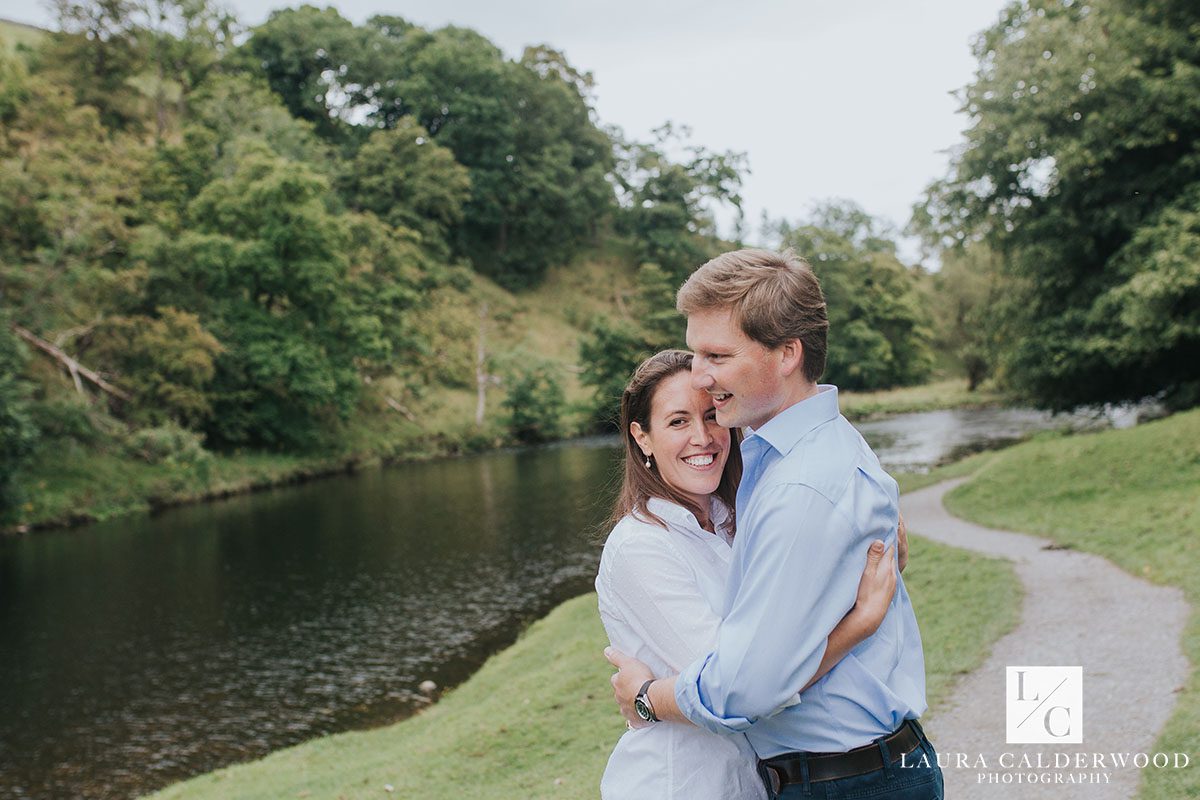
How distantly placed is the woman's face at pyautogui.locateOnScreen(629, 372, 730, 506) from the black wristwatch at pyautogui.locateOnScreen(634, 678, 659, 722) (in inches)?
27.5

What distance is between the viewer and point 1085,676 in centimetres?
726

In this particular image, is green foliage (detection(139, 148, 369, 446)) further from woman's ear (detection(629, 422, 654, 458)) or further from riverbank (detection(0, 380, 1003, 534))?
woman's ear (detection(629, 422, 654, 458))

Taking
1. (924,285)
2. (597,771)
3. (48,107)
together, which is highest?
(48,107)

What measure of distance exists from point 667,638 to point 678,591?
138mm

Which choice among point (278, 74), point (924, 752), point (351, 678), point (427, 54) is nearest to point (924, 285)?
point (427, 54)

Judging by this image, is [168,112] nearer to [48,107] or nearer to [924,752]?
[48,107]

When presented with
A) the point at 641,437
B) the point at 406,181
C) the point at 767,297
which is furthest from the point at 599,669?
the point at 406,181

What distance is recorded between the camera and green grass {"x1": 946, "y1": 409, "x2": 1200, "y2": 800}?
10484 mm

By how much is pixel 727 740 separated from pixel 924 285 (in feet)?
243

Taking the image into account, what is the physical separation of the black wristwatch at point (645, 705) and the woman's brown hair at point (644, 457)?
620mm

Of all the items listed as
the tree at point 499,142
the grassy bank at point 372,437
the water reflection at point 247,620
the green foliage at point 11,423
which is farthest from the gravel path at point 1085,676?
the tree at point 499,142

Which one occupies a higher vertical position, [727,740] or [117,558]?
[727,740]

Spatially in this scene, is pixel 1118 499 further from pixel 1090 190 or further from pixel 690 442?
pixel 690 442

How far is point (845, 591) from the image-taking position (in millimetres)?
2232
